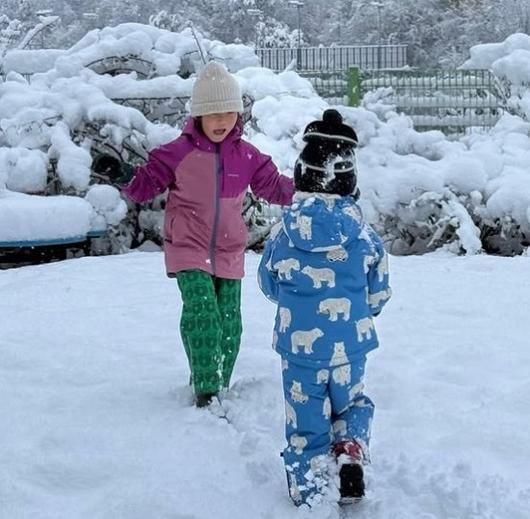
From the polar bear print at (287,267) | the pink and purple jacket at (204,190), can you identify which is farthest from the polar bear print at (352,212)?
the pink and purple jacket at (204,190)

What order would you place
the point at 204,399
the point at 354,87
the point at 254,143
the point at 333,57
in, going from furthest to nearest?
the point at 333,57, the point at 354,87, the point at 254,143, the point at 204,399

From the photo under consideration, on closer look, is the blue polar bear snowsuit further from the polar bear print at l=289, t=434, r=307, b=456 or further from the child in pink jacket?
the child in pink jacket

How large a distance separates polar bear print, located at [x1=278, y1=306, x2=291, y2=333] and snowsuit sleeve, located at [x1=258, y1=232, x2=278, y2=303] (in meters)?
0.08

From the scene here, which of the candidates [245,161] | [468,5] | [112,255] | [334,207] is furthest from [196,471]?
[468,5]

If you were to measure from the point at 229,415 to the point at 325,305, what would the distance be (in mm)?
1054

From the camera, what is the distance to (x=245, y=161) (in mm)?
3803

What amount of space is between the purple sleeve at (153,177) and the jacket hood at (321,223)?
990 mm

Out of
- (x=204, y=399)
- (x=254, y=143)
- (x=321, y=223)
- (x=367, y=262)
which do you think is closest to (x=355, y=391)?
(x=367, y=262)

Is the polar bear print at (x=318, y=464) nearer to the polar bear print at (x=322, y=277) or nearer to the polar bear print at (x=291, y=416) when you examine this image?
the polar bear print at (x=291, y=416)

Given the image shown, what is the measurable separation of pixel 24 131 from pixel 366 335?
683 cm

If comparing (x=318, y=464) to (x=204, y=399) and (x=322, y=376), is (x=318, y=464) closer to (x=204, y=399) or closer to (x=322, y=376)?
(x=322, y=376)

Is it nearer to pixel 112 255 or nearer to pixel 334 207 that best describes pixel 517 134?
pixel 112 255

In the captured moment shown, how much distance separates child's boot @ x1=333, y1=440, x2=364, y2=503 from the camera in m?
2.75

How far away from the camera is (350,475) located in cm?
275
